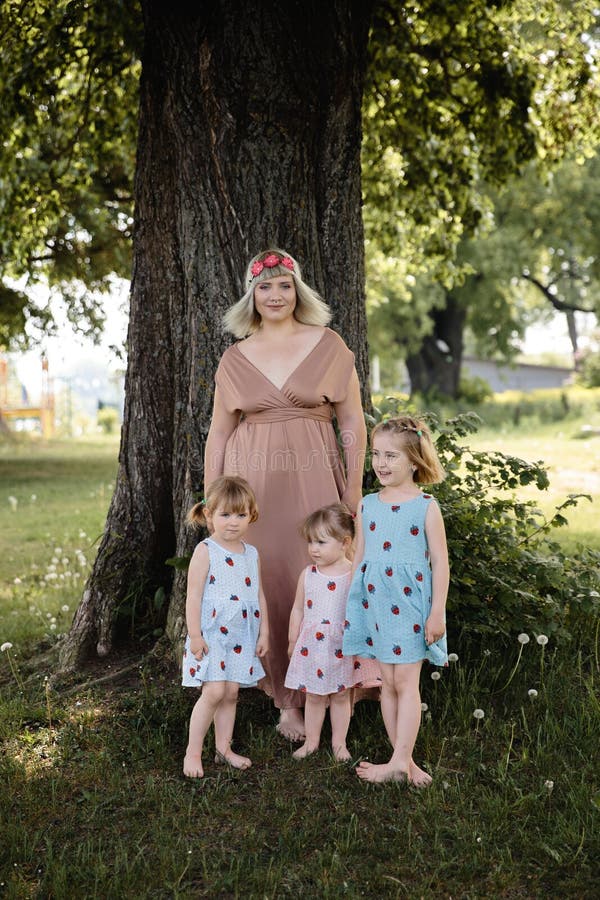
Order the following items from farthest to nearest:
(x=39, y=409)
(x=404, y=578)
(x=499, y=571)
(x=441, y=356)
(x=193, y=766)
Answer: (x=441, y=356)
(x=39, y=409)
(x=499, y=571)
(x=193, y=766)
(x=404, y=578)

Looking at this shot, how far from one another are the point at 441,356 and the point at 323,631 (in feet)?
101

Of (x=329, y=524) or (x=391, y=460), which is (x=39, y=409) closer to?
(x=329, y=524)

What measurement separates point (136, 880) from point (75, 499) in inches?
435

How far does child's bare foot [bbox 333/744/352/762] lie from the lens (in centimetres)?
406

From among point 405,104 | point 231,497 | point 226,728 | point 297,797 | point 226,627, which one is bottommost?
point 297,797

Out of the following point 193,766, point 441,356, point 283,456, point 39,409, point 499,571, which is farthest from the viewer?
point 441,356

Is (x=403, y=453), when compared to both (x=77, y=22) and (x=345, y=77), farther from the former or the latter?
(x=77, y=22)

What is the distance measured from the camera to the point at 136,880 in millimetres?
3209

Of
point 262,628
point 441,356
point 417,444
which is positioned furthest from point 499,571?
point 441,356

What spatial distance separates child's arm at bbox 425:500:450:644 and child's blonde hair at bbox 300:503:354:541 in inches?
15.5

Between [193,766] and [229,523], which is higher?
[229,523]

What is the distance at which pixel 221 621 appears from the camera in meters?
4.04

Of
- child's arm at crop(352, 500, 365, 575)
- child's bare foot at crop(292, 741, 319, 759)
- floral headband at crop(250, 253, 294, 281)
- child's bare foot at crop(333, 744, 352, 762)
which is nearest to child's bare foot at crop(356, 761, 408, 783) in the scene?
child's bare foot at crop(333, 744, 352, 762)

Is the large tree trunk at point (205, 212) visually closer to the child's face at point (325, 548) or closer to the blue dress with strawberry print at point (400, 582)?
the child's face at point (325, 548)
